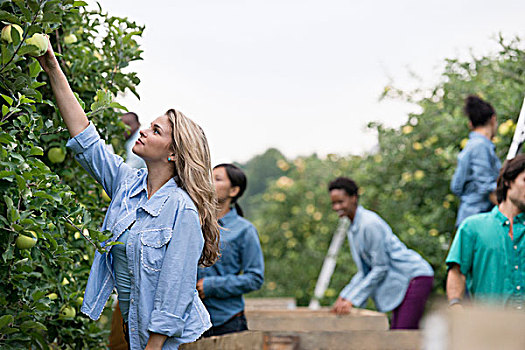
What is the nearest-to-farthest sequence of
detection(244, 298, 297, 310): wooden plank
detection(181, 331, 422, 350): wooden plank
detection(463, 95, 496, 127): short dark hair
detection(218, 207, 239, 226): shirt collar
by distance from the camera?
detection(181, 331, 422, 350): wooden plank
detection(218, 207, 239, 226): shirt collar
detection(463, 95, 496, 127): short dark hair
detection(244, 298, 297, 310): wooden plank

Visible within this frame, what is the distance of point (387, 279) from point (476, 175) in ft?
3.04

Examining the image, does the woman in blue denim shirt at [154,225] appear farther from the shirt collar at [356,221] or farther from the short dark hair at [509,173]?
the shirt collar at [356,221]

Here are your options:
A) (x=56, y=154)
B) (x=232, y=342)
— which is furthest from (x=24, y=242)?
(x=232, y=342)

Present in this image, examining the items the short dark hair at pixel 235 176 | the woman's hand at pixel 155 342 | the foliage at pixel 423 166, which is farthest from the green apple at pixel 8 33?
the foliage at pixel 423 166

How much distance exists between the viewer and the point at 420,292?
4.80 m

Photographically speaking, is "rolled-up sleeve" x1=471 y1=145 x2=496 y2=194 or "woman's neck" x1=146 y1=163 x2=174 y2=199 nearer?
"woman's neck" x1=146 y1=163 x2=174 y2=199

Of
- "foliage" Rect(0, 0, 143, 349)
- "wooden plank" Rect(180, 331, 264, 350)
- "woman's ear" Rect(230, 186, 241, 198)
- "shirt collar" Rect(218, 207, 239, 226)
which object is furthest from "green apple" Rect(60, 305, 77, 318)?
"woman's ear" Rect(230, 186, 241, 198)

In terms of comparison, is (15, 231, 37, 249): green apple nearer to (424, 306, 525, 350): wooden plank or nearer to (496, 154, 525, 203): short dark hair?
(424, 306, 525, 350): wooden plank

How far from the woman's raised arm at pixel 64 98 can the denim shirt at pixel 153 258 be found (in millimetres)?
29

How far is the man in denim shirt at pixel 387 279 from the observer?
478cm

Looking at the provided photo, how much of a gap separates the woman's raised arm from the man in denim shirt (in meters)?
3.01

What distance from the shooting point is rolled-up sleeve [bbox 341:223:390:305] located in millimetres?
4773

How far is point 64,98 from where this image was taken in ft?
6.85

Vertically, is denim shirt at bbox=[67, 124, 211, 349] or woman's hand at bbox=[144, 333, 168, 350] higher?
denim shirt at bbox=[67, 124, 211, 349]
